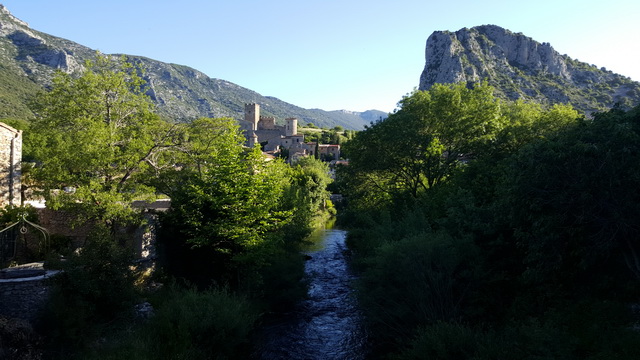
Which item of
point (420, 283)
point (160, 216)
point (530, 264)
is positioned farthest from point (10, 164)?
point (530, 264)

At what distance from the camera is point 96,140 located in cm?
1806

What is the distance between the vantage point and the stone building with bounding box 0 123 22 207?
731 inches

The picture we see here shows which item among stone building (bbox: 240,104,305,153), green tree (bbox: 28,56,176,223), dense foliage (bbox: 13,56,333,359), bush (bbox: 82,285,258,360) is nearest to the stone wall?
dense foliage (bbox: 13,56,333,359)

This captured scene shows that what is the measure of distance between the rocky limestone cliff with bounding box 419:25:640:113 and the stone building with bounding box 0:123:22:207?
78.5 metres

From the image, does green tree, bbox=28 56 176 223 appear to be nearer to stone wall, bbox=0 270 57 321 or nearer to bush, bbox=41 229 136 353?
bush, bbox=41 229 136 353

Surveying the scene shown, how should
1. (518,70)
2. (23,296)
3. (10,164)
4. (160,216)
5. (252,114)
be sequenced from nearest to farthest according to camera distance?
(23,296) → (10,164) → (160,216) → (518,70) → (252,114)

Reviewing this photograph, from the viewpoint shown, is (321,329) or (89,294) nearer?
(89,294)

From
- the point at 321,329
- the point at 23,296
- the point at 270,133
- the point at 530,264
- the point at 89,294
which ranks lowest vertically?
the point at 321,329

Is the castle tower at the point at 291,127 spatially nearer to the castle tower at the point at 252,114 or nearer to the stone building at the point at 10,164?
the castle tower at the point at 252,114

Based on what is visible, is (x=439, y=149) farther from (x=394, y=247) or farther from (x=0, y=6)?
(x=0, y=6)

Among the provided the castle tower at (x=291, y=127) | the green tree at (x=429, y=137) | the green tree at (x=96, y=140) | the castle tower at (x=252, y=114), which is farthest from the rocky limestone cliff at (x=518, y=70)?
the green tree at (x=96, y=140)

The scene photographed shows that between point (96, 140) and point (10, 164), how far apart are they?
501 cm

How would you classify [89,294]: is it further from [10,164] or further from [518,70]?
[518,70]

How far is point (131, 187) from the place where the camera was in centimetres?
1958
